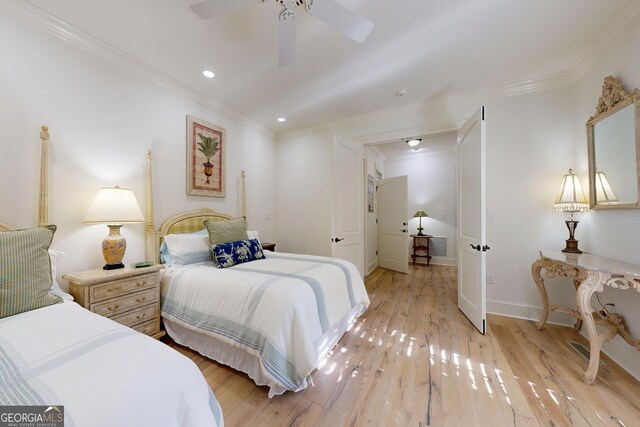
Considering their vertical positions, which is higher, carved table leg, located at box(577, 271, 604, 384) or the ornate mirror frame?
the ornate mirror frame

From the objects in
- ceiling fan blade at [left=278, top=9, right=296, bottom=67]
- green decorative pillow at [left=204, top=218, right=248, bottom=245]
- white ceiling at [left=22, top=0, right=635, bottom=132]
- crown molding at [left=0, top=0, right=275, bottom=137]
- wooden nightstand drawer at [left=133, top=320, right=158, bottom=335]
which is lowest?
wooden nightstand drawer at [left=133, top=320, right=158, bottom=335]

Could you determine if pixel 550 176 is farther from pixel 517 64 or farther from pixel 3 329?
pixel 3 329

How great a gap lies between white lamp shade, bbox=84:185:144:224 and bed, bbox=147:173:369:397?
42cm

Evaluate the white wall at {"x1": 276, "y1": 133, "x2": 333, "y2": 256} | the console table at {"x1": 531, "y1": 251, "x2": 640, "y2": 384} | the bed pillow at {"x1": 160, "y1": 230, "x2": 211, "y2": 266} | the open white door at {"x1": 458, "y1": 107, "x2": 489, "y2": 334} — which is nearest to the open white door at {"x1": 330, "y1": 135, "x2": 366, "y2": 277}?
the white wall at {"x1": 276, "y1": 133, "x2": 333, "y2": 256}

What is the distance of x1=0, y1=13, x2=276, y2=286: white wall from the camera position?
5.38 ft

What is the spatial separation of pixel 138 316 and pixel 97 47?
2327 mm

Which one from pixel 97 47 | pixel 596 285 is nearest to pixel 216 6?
pixel 97 47

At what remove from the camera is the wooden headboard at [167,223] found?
2328 millimetres

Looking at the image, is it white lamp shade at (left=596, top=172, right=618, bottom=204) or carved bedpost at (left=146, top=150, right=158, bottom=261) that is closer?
white lamp shade at (left=596, top=172, right=618, bottom=204)

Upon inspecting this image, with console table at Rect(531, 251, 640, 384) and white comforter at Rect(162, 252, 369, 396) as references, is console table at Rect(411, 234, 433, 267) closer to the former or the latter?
console table at Rect(531, 251, 640, 384)

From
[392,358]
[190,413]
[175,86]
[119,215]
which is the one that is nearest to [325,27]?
[175,86]

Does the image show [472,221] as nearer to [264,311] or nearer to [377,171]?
[264,311]

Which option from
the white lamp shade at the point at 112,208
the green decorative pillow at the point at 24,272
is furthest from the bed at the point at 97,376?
the white lamp shade at the point at 112,208

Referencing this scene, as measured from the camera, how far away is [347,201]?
10.7ft
